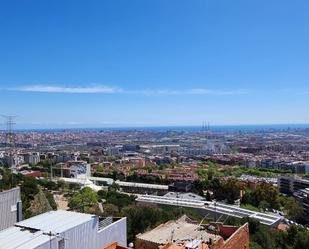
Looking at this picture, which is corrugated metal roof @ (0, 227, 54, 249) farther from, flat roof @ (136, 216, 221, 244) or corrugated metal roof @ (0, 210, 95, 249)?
flat roof @ (136, 216, 221, 244)

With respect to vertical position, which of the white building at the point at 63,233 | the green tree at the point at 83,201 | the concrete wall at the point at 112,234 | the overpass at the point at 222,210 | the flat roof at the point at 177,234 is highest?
the white building at the point at 63,233

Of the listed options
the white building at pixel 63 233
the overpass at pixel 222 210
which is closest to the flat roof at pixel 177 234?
the white building at pixel 63 233

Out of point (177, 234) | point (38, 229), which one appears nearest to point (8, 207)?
point (38, 229)

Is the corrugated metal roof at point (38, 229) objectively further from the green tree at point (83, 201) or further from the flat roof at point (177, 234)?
the green tree at point (83, 201)

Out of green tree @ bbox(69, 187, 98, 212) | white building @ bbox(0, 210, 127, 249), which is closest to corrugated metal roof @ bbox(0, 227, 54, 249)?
white building @ bbox(0, 210, 127, 249)

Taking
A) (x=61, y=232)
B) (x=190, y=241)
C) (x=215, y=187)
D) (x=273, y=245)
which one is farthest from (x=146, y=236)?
(x=215, y=187)

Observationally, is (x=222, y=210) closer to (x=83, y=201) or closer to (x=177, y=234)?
(x=83, y=201)

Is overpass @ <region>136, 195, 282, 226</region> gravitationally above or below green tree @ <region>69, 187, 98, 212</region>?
below

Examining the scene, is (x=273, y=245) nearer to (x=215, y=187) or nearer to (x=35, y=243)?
(x=35, y=243)
